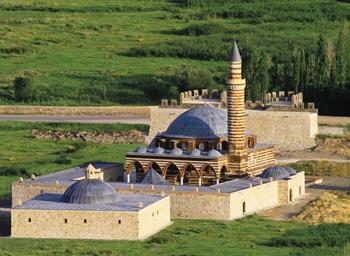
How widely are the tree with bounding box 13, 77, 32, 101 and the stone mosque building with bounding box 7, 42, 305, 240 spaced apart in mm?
22286

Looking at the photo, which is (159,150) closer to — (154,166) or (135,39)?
(154,166)

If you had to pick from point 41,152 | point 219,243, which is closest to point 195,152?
point 219,243

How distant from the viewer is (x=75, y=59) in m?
97.4

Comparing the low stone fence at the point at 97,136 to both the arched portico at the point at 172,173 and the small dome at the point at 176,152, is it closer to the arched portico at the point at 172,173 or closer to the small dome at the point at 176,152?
the small dome at the point at 176,152

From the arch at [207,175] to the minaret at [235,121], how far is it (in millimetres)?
780

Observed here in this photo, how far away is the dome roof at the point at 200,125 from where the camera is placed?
65125 millimetres

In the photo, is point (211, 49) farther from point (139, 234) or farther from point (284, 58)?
point (139, 234)

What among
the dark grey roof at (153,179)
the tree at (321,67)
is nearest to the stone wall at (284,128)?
the tree at (321,67)

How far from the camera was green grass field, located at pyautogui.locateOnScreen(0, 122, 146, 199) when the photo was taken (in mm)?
68625

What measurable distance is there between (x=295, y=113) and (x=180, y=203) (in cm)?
1631

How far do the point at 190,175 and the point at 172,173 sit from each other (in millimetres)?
725

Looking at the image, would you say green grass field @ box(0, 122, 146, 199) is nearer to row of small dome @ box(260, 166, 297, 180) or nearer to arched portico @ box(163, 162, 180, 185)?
arched portico @ box(163, 162, 180, 185)

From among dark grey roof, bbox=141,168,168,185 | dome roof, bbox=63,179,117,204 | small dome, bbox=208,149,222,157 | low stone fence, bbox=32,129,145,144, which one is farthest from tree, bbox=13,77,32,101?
dome roof, bbox=63,179,117,204

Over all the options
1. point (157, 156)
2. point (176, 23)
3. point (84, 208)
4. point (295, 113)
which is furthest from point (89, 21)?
point (84, 208)
